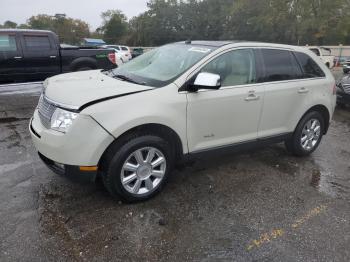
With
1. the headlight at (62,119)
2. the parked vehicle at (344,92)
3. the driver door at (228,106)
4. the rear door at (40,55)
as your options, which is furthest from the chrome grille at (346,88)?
the headlight at (62,119)

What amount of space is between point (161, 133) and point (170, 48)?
146 centimetres

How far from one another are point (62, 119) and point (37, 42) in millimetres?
6838

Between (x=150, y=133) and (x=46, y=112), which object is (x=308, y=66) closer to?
(x=150, y=133)

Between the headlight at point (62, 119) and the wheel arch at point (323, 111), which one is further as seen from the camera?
the wheel arch at point (323, 111)

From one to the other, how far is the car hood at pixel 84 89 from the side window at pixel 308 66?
2569 mm

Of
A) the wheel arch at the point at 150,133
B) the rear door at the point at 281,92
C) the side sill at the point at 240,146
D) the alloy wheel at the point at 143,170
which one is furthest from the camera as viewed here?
the rear door at the point at 281,92

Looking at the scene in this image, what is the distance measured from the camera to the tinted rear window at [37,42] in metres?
8.87

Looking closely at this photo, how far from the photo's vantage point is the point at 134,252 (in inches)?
111

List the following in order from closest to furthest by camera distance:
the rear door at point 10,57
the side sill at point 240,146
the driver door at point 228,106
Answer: the driver door at point 228,106, the side sill at point 240,146, the rear door at point 10,57

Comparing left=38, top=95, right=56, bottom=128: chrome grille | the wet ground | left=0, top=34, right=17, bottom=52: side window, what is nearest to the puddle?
the wet ground

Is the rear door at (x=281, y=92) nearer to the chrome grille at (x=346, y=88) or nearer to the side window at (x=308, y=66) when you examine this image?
the side window at (x=308, y=66)

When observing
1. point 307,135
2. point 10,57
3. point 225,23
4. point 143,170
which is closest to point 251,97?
point 307,135

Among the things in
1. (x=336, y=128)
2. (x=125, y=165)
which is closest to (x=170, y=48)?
(x=125, y=165)

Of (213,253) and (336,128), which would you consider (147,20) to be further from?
(213,253)
